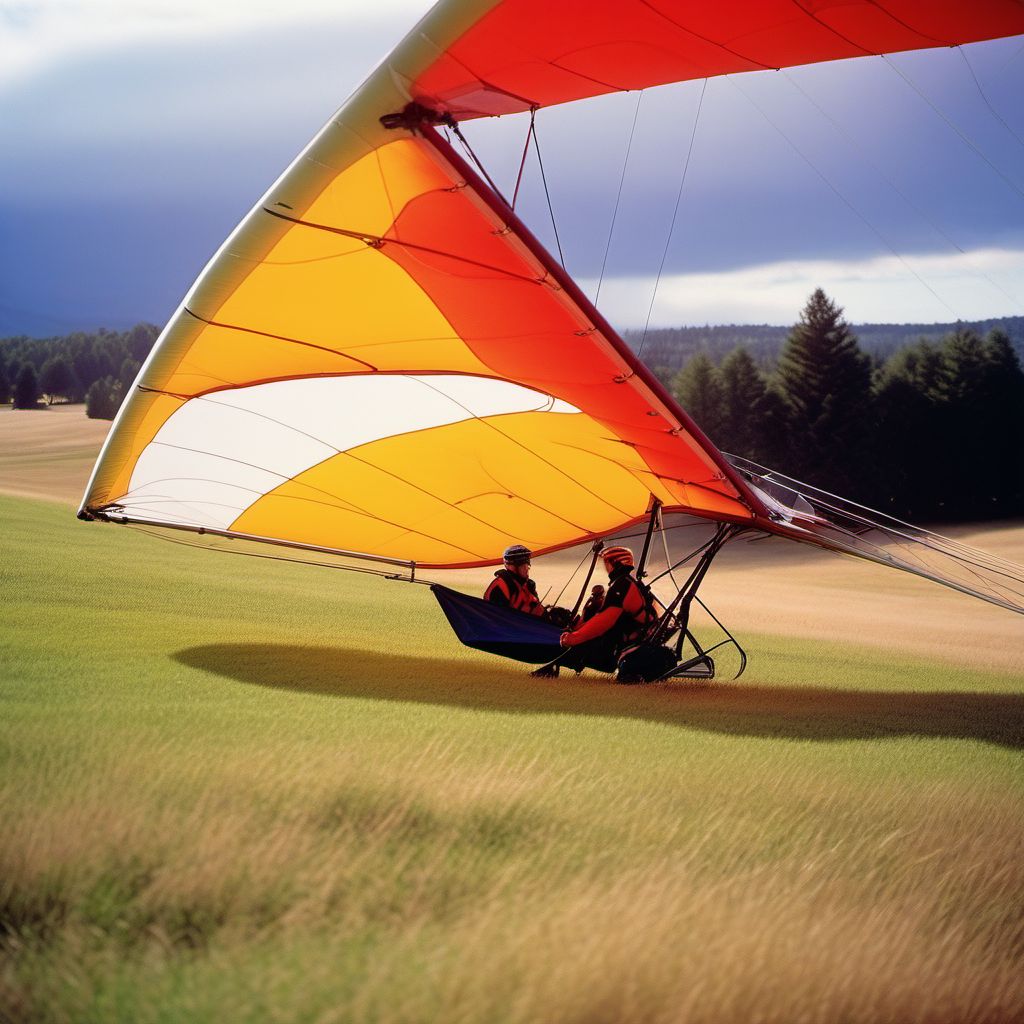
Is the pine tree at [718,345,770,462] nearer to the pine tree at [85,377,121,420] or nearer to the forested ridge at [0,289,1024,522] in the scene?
the forested ridge at [0,289,1024,522]

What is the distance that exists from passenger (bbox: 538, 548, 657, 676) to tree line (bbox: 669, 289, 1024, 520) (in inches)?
1611

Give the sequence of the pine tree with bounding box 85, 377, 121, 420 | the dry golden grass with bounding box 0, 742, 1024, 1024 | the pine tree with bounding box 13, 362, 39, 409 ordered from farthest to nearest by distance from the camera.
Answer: the pine tree with bounding box 13, 362, 39, 409, the pine tree with bounding box 85, 377, 121, 420, the dry golden grass with bounding box 0, 742, 1024, 1024

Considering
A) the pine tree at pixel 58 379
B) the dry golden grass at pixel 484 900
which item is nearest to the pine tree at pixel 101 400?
the pine tree at pixel 58 379

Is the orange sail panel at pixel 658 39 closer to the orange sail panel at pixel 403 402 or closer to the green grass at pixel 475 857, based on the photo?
the orange sail panel at pixel 403 402

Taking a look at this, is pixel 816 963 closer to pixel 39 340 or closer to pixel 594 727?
pixel 594 727

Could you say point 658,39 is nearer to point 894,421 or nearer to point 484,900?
point 484,900

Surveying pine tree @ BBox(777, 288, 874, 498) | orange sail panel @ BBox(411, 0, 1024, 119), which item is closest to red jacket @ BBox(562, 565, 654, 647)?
orange sail panel @ BBox(411, 0, 1024, 119)

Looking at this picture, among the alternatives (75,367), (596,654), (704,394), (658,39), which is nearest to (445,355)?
(596,654)

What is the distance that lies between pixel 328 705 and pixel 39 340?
77176 mm

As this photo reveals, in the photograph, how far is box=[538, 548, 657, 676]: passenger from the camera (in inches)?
302

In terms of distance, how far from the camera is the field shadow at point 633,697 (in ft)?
21.5

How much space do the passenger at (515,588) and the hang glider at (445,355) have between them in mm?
902

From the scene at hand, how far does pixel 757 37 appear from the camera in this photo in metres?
5.36

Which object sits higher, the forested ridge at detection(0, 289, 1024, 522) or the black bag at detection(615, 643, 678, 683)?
the forested ridge at detection(0, 289, 1024, 522)
